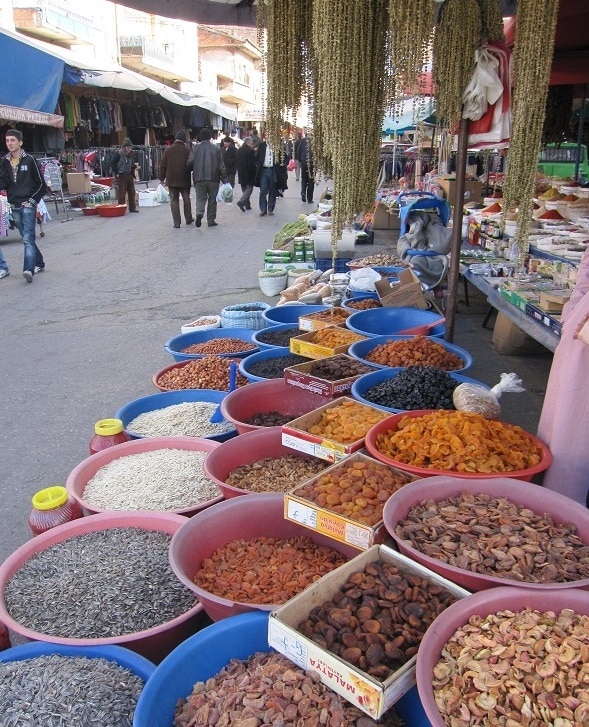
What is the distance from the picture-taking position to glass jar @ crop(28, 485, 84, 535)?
7.56 ft

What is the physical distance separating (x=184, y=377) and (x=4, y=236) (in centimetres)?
886

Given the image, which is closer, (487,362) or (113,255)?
(487,362)

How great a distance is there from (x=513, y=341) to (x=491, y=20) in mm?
Result: 2868

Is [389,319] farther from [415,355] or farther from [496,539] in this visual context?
[496,539]

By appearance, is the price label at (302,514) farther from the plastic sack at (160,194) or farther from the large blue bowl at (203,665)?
the plastic sack at (160,194)

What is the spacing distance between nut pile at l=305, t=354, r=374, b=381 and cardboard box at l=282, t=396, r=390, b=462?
20.1 inches

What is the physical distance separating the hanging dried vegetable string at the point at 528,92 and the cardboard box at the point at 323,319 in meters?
1.52

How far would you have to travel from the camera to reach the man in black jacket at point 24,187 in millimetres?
7160

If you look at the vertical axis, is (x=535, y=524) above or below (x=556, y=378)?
below

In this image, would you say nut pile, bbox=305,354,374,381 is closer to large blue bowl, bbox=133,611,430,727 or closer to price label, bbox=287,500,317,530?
price label, bbox=287,500,317,530

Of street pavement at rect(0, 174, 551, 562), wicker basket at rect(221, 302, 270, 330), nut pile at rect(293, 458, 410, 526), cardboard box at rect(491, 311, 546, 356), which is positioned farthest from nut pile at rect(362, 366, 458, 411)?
cardboard box at rect(491, 311, 546, 356)

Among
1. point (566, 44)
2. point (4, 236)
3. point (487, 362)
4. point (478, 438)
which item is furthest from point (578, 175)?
point (4, 236)

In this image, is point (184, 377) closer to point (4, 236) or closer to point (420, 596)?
point (420, 596)

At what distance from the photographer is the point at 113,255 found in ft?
30.5
